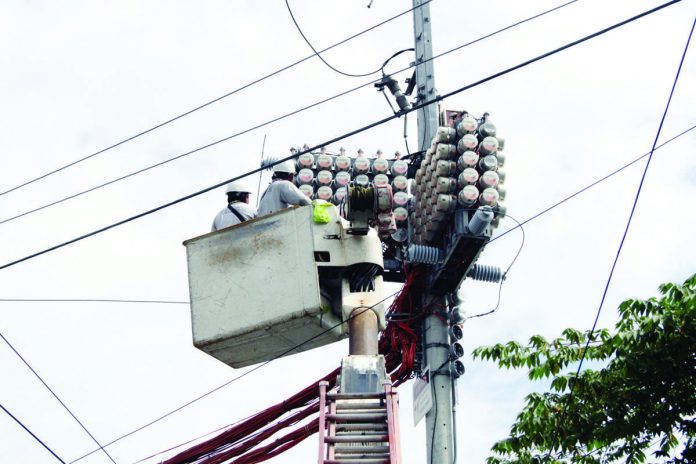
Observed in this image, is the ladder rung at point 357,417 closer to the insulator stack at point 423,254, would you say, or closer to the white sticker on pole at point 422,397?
the white sticker on pole at point 422,397

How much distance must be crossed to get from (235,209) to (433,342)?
5293 millimetres

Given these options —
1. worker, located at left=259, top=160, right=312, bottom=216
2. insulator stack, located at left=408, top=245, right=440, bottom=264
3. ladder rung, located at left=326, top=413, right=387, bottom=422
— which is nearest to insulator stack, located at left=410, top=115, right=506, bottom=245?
insulator stack, located at left=408, top=245, right=440, bottom=264

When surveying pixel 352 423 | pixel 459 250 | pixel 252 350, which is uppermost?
pixel 459 250

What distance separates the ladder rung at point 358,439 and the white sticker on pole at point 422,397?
5.97m

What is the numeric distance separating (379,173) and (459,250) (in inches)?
90.4

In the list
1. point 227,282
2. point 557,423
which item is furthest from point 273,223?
point 557,423

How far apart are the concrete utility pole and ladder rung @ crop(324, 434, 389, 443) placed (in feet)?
18.4

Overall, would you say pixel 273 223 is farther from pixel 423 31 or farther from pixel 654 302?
pixel 423 31

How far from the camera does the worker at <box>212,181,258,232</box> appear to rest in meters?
11.8

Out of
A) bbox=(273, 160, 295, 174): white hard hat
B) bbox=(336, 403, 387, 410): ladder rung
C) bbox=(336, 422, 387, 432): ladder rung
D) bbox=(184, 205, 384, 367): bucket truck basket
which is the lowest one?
bbox=(336, 422, 387, 432): ladder rung

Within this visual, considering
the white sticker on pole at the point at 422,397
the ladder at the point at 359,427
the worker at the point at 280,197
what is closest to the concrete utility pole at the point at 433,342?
the white sticker on pole at the point at 422,397

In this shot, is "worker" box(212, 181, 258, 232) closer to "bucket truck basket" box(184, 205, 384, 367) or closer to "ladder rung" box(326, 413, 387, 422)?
"bucket truck basket" box(184, 205, 384, 367)

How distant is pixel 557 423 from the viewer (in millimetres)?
13336

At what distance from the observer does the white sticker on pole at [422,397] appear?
15.8 metres
